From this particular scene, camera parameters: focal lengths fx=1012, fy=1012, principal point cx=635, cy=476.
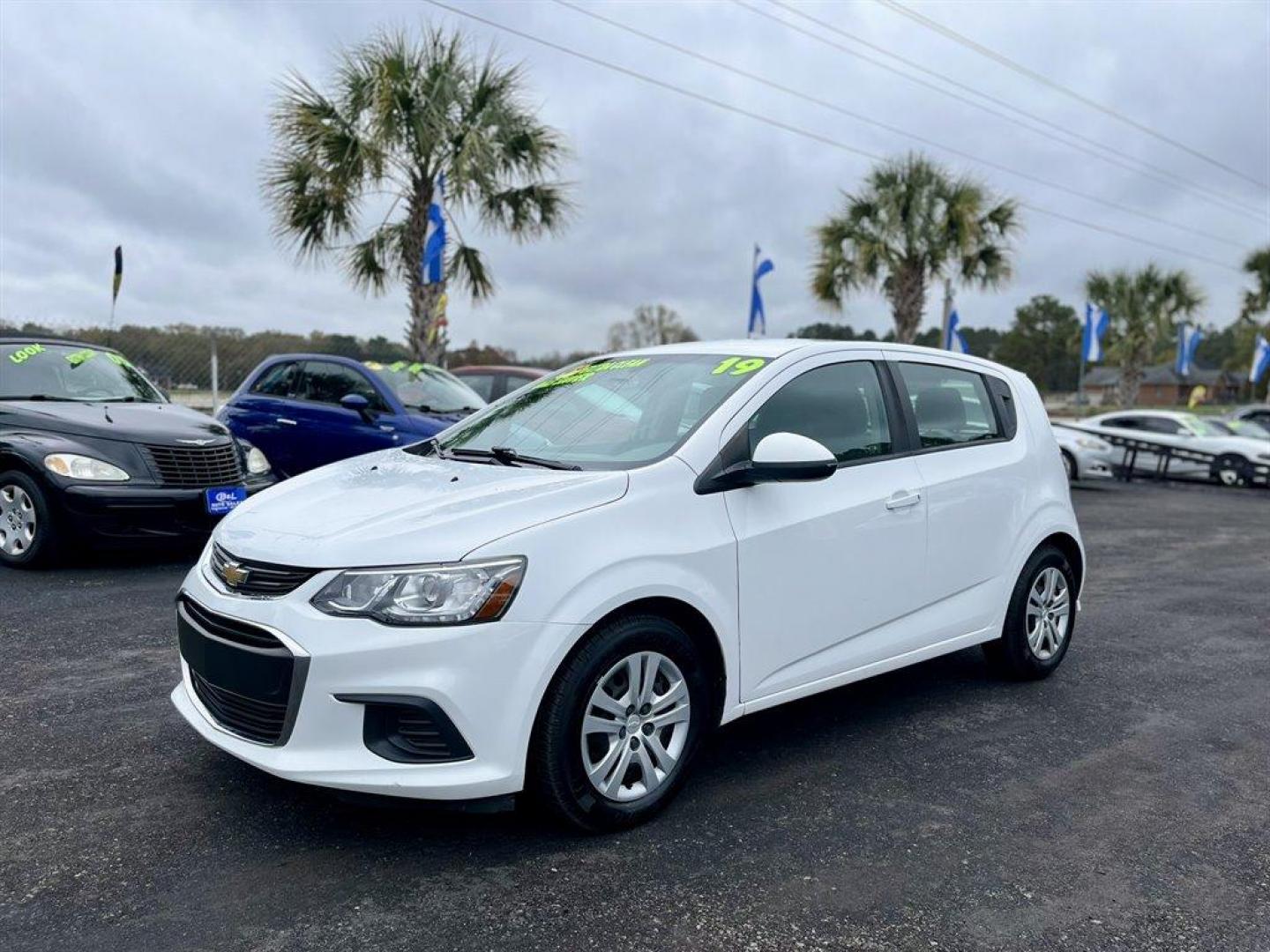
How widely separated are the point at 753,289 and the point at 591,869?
16.3 metres

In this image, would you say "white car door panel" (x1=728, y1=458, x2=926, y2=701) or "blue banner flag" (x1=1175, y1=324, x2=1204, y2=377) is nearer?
"white car door panel" (x1=728, y1=458, x2=926, y2=701)

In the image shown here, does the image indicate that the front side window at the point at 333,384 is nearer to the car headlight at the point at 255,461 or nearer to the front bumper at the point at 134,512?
the car headlight at the point at 255,461

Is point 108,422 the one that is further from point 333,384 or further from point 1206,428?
point 1206,428

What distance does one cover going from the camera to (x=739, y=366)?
12.9ft

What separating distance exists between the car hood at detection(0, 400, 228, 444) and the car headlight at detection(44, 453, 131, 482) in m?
0.21

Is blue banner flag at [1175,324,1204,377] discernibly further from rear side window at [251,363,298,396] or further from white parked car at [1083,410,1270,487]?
rear side window at [251,363,298,396]

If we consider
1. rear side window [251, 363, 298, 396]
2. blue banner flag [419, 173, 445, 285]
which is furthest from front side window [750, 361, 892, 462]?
blue banner flag [419, 173, 445, 285]

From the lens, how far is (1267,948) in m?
2.64

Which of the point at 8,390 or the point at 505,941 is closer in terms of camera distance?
the point at 505,941

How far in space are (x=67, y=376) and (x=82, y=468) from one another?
1311 millimetres

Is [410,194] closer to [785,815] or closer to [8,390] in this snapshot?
[8,390]

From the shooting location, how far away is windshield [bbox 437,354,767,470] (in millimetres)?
3648

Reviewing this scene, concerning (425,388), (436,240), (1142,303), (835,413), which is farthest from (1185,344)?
(835,413)

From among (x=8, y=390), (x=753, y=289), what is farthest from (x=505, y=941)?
(x=753, y=289)
